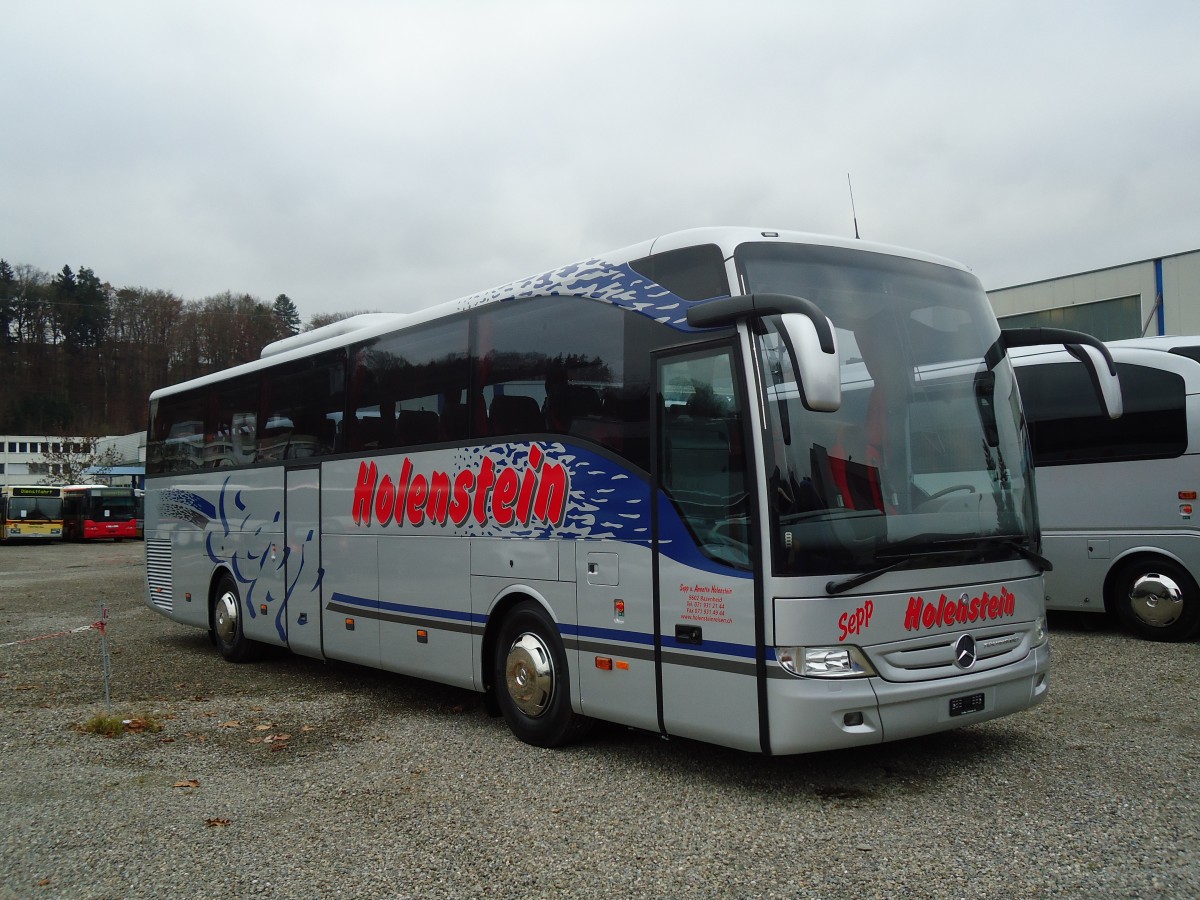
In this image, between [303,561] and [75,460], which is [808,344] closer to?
[303,561]

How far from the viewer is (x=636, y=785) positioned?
638 cm

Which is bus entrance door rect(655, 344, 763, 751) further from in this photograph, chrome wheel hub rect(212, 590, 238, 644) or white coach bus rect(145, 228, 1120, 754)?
chrome wheel hub rect(212, 590, 238, 644)

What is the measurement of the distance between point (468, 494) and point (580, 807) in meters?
2.95

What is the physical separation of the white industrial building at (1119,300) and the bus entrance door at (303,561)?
18.2 m

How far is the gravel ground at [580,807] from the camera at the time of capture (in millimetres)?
4801

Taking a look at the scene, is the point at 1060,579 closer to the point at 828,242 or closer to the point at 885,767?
the point at 885,767

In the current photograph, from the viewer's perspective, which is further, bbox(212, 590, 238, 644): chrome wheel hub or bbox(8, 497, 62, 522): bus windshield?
bbox(8, 497, 62, 522): bus windshield

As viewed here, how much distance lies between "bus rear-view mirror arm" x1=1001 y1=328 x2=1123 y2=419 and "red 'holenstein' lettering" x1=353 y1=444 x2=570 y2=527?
325 cm

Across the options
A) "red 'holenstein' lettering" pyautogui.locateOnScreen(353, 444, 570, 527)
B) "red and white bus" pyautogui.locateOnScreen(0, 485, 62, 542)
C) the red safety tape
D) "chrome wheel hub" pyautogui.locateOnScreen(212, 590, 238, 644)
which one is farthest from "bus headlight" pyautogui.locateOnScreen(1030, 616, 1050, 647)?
"red and white bus" pyautogui.locateOnScreen(0, 485, 62, 542)

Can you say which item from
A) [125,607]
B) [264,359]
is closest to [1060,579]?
[264,359]

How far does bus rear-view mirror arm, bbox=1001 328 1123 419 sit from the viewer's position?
6.77m

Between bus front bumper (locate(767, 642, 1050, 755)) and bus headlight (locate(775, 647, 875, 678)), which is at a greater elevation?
bus headlight (locate(775, 647, 875, 678))

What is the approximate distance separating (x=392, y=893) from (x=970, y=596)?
142 inches

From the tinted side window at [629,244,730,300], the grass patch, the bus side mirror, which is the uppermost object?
the tinted side window at [629,244,730,300]
